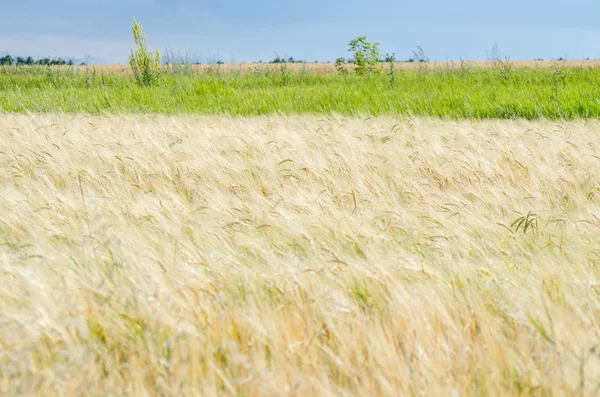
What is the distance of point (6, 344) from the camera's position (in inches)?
63.9

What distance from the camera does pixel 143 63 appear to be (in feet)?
46.0

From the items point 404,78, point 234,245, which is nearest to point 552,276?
point 234,245

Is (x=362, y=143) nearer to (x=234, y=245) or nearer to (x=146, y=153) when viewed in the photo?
(x=146, y=153)

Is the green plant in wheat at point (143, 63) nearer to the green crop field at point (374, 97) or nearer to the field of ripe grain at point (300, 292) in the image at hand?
the green crop field at point (374, 97)

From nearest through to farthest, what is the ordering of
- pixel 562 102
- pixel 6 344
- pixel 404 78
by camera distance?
pixel 6 344 < pixel 562 102 < pixel 404 78

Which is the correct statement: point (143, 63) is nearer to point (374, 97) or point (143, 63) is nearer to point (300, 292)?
point (374, 97)

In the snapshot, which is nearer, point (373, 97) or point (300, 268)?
point (300, 268)

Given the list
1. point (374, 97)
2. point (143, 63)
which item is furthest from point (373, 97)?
point (143, 63)

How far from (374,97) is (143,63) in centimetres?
639

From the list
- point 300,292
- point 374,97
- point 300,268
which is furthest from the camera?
point 374,97

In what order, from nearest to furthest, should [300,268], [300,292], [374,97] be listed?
[300,292]
[300,268]
[374,97]

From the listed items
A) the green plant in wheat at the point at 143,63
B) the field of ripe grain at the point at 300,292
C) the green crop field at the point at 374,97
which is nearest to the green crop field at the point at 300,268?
the field of ripe grain at the point at 300,292

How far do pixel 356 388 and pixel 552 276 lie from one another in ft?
2.93

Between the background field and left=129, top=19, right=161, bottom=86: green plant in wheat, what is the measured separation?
10.2 inches
